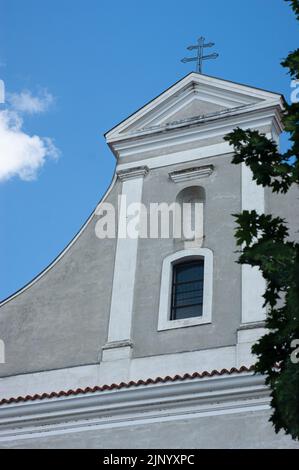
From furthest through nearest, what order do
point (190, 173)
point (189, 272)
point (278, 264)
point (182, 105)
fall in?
point (182, 105) → point (190, 173) → point (189, 272) → point (278, 264)

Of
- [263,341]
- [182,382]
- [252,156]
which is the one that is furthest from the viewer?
[182,382]

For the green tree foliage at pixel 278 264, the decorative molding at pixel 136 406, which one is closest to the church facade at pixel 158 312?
the decorative molding at pixel 136 406

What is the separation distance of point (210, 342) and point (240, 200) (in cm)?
236

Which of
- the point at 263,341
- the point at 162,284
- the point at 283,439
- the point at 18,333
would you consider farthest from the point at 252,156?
the point at 18,333

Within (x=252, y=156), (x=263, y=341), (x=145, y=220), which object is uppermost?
(x=145, y=220)

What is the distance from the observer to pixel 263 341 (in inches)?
332

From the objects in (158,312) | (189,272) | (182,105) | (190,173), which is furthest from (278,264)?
(182,105)

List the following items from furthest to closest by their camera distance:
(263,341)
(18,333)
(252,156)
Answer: (18,333)
(252,156)
(263,341)

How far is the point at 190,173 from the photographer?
15.0m

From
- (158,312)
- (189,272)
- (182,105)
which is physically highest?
(182,105)

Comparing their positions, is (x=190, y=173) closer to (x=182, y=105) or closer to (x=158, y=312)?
(x=182, y=105)

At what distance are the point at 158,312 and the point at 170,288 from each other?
0.47 meters

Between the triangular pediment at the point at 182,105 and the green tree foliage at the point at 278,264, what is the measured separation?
630 cm
